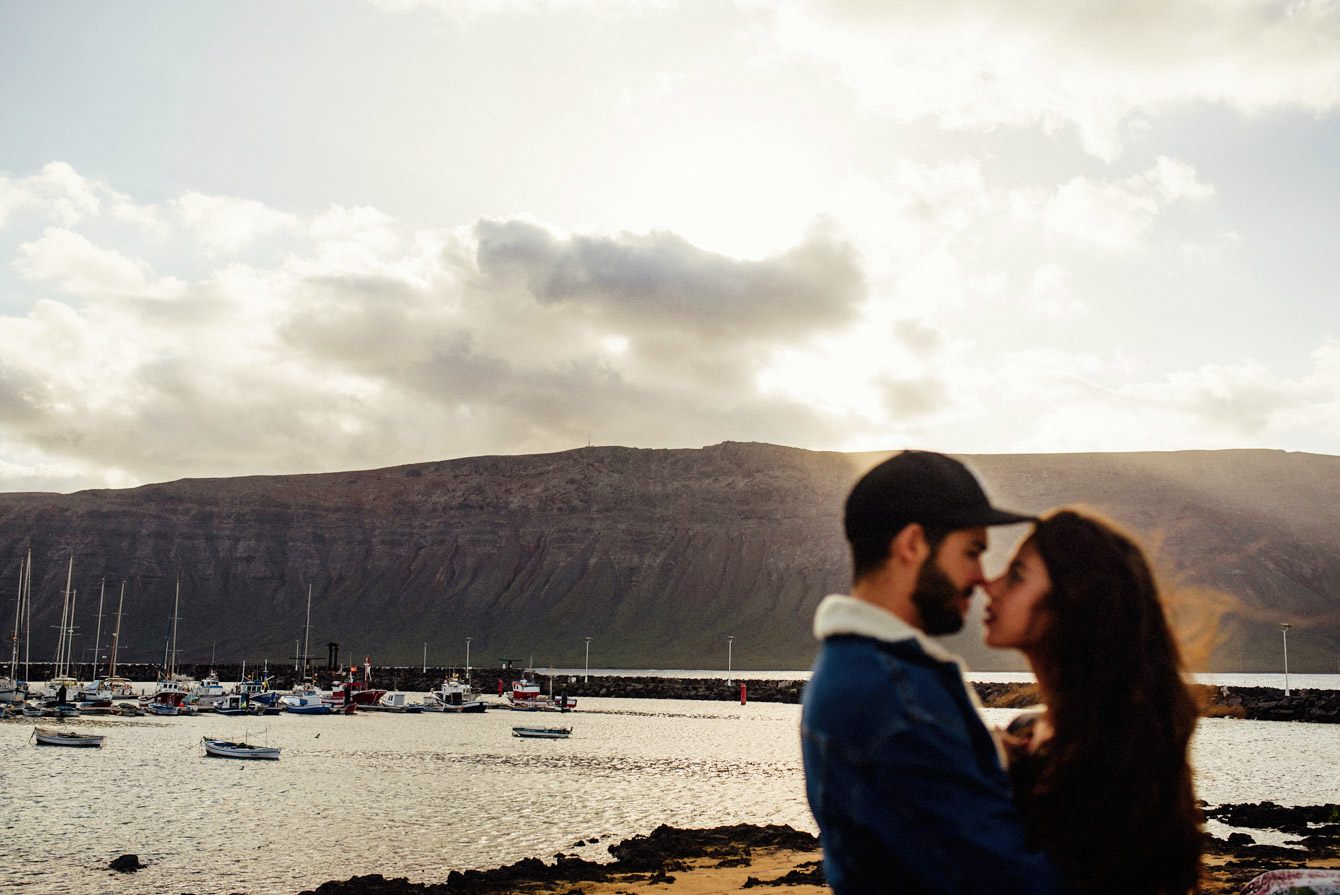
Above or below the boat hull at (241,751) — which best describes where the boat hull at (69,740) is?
below

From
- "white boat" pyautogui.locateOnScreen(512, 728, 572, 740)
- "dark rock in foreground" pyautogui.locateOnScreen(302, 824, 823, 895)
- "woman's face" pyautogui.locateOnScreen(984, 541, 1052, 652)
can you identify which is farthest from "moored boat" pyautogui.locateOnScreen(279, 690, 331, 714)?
"woman's face" pyautogui.locateOnScreen(984, 541, 1052, 652)

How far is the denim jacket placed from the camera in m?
2.52

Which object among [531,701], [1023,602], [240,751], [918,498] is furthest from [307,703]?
[918,498]

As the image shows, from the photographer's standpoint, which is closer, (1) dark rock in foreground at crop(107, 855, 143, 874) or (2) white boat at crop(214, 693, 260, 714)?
(1) dark rock in foreground at crop(107, 855, 143, 874)

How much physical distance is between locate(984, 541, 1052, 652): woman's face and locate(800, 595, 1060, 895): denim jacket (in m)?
0.43

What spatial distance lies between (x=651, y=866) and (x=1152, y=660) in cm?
2483

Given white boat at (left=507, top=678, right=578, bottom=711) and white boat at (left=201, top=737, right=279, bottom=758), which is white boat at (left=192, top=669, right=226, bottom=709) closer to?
white boat at (left=507, top=678, right=578, bottom=711)

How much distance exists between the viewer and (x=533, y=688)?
107625mm

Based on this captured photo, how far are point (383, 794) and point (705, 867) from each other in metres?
23.8

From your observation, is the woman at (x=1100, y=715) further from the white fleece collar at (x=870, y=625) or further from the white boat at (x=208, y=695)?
the white boat at (x=208, y=695)

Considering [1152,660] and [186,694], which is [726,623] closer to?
[186,694]

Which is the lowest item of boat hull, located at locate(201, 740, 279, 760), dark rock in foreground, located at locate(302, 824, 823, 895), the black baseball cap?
boat hull, located at locate(201, 740, 279, 760)

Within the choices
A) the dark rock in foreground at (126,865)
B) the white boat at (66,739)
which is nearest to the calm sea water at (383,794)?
the dark rock in foreground at (126,865)

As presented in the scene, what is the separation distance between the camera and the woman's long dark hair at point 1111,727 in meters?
2.80
